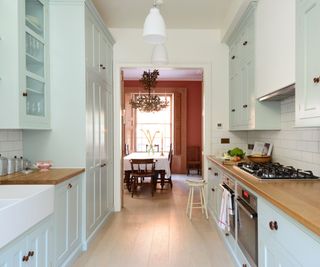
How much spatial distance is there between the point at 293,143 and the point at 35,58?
8.54 feet

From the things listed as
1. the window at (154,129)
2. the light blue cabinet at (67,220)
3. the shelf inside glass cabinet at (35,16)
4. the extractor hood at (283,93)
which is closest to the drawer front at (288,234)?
the extractor hood at (283,93)

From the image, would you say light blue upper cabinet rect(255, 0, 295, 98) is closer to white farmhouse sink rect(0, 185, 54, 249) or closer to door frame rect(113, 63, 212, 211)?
door frame rect(113, 63, 212, 211)

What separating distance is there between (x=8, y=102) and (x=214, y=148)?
303 centimetres

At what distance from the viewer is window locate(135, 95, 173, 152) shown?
8.65m

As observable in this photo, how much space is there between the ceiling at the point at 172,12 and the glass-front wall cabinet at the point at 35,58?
1.07 metres

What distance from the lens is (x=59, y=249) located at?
2311 millimetres

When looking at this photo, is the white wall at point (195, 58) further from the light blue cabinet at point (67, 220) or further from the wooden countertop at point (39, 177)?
the wooden countertop at point (39, 177)

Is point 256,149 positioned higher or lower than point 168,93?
lower

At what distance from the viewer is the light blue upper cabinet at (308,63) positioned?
5.23ft

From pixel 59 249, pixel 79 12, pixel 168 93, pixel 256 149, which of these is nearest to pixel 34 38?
pixel 79 12

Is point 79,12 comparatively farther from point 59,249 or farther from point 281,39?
point 59,249

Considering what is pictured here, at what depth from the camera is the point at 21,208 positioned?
5.13 feet

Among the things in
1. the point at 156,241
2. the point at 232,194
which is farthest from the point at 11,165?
the point at 232,194

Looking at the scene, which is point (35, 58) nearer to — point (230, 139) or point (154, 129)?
point (230, 139)
